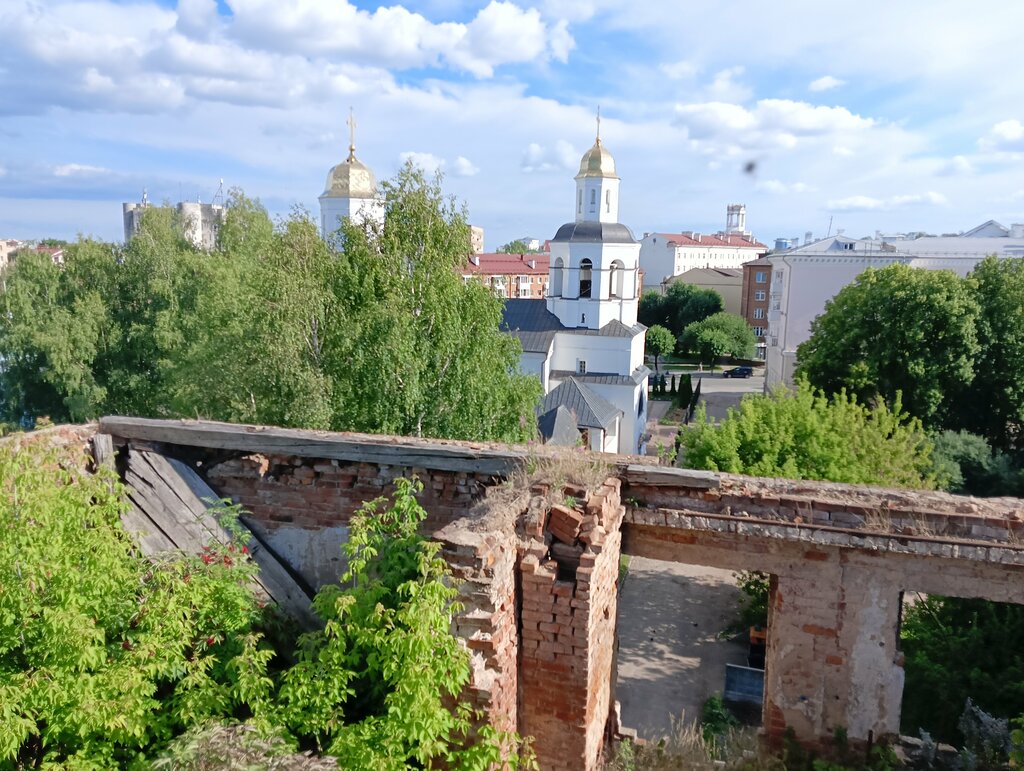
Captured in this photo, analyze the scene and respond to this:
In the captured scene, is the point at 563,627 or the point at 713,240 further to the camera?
the point at 713,240

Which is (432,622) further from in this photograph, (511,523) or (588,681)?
(588,681)

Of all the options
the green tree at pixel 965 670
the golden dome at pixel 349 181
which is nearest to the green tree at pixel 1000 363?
the green tree at pixel 965 670

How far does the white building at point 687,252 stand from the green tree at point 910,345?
51.9 metres

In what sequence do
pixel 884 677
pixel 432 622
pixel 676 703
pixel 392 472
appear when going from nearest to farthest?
pixel 432 622
pixel 884 677
pixel 392 472
pixel 676 703

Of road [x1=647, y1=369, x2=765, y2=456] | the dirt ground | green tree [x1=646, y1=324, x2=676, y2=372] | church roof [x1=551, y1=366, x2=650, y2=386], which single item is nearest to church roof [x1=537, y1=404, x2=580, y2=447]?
road [x1=647, y1=369, x2=765, y2=456]

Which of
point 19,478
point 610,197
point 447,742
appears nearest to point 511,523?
point 447,742

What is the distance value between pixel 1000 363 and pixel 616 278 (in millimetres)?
14814

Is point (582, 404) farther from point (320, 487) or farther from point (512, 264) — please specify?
point (512, 264)

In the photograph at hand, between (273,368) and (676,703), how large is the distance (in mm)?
9051

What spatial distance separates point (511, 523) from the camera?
4.70 m

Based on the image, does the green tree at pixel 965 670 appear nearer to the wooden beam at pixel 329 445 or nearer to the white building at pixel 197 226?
the wooden beam at pixel 329 445

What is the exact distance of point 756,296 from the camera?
2388 inches

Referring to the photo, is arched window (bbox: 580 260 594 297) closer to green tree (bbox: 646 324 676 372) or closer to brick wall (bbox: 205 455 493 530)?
green tree (bbox: 646 324 676 372)

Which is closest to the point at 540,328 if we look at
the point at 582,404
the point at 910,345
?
the point at 582,404
